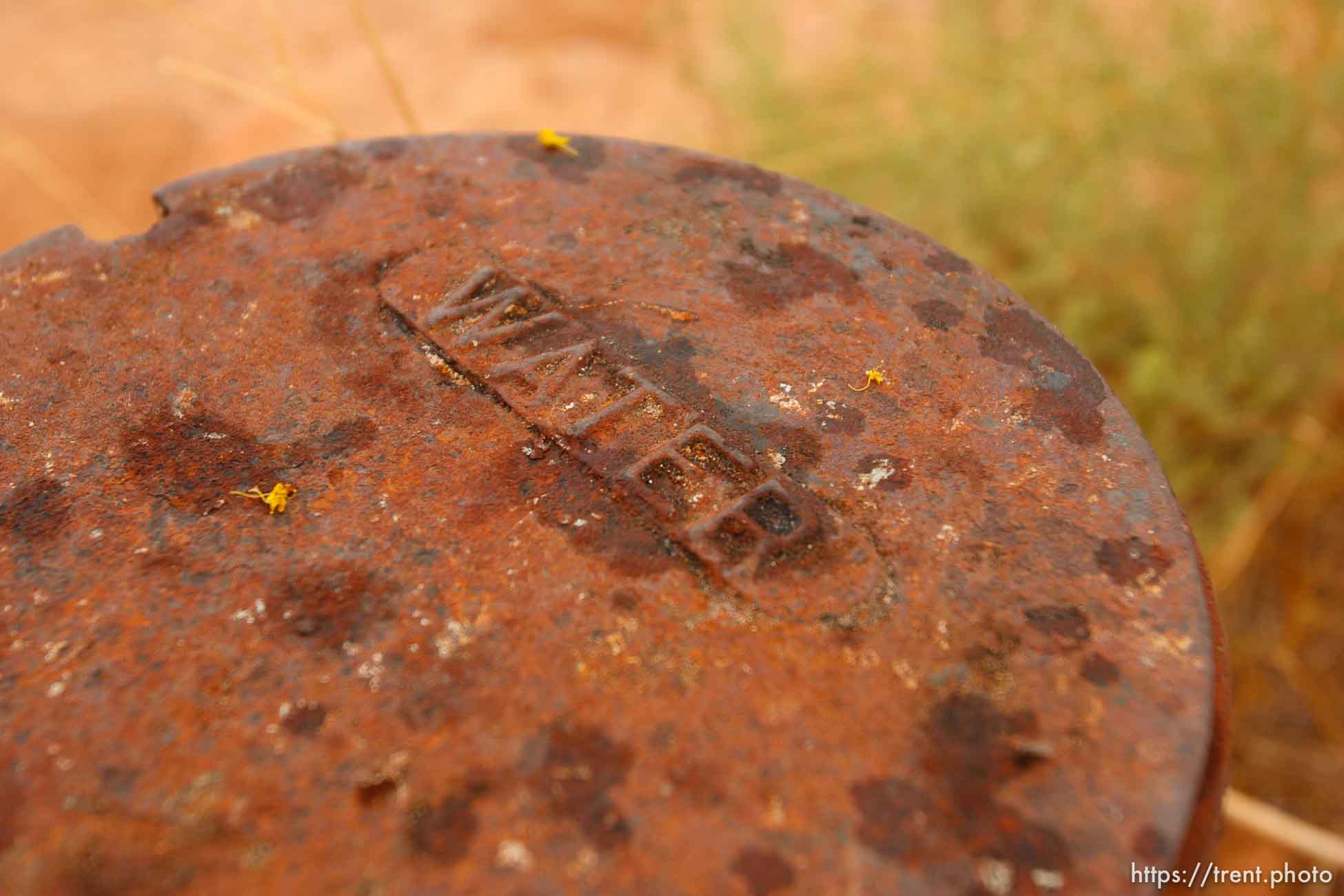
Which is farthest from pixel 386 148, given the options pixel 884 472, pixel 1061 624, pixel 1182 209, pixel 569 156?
pixel 1182 209

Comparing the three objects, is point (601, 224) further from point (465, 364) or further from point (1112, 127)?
point (1112, 127)

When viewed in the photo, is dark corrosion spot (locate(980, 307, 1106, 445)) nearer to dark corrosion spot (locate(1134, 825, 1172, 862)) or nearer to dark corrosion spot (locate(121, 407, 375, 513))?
dark corrosion spot (locate(1134, 825, 1172, 862))

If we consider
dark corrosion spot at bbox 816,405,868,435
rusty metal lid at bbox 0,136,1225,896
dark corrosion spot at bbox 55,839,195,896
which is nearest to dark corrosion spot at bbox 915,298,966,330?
rusty metal lid at bbox 0,136,1225,896

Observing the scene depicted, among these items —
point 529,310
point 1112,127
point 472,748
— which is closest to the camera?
point 472,748

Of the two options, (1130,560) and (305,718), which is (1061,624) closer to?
(1130,560)

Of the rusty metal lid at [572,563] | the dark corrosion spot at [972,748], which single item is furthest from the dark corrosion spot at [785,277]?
the dark corrosion spot at [972,748]

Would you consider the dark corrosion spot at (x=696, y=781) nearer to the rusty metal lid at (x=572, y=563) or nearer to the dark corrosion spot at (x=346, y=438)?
the rusty metal lid at (x=572, y=563)

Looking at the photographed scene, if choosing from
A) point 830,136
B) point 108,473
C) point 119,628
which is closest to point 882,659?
point 119,628
